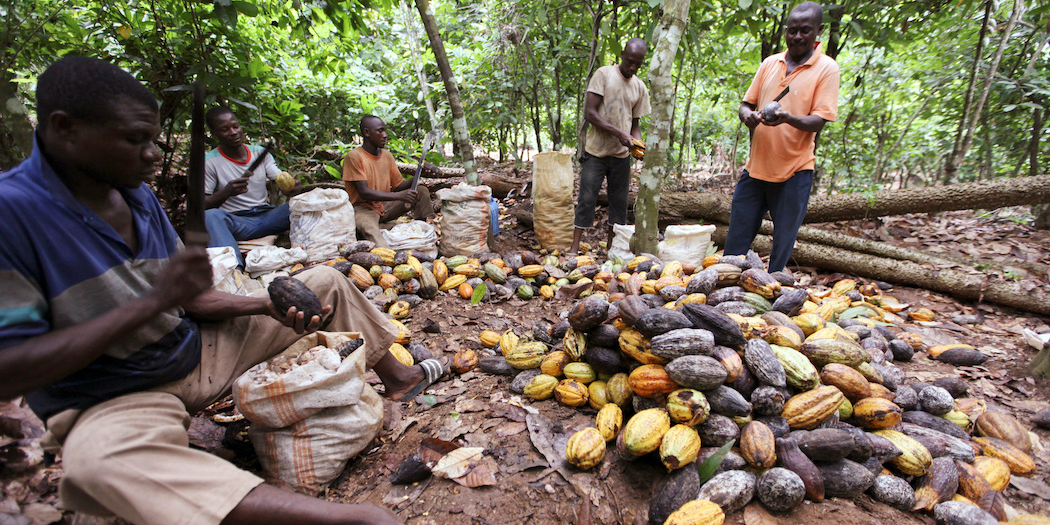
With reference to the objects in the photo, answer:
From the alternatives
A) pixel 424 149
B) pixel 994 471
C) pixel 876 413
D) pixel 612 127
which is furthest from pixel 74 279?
pixel 612 127

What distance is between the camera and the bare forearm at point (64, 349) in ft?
3.43

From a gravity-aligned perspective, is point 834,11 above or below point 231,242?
above

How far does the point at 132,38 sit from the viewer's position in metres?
3.75

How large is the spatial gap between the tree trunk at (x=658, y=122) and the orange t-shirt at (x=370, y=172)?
2.45 metres

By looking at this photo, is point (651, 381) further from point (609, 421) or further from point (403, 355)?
point (403, 355)

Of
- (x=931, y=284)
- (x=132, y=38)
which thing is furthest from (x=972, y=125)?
(x=132, y=38)

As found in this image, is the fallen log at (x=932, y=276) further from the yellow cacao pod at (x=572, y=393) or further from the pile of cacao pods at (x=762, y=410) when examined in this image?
the yellow cacao pod at (x=572, y=393)

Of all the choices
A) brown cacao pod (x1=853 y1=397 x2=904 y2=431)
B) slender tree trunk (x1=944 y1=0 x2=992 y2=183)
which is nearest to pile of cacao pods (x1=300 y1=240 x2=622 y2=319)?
brown cacao pod (x1=853 y1=397 x2=904 y2=431)

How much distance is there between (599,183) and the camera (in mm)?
4461

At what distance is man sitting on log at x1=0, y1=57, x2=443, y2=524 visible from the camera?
43.3 inches

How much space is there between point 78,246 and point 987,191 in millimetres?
6499

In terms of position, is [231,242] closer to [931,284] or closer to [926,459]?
[926,459]

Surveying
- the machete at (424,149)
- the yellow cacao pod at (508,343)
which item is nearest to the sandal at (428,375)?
the yellow cacao pod at (508,343)

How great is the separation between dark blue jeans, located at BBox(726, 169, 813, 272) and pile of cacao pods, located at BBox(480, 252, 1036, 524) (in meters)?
1.10
